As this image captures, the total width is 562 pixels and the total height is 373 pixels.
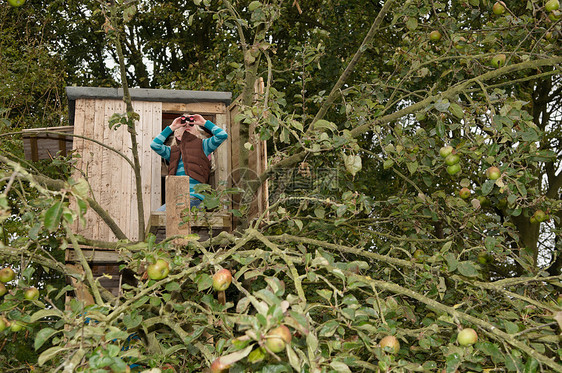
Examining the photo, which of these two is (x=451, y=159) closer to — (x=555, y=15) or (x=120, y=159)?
(x=555, y=15)

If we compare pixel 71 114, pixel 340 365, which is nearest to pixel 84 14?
pixel 71 114

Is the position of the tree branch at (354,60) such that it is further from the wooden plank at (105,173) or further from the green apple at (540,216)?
the wooden plank at (105,173)

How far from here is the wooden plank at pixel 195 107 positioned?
21.7 feet

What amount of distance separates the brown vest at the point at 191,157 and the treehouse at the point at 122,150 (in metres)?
0.27

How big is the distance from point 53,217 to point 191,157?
3.86 metres

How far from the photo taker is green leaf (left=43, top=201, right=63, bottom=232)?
1.86 m

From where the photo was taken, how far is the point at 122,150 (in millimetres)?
6230

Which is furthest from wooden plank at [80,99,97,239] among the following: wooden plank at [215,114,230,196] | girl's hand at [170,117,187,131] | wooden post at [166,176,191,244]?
wooden post at [166,176,191,244]

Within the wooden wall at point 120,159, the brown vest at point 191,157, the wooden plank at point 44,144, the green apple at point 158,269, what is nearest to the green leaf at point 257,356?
the green apple at point 158,269

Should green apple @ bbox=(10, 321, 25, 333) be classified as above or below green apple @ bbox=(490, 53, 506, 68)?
below

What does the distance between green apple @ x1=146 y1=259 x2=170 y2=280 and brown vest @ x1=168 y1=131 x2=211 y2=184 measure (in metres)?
2.96

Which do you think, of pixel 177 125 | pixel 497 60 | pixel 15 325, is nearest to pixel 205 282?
pixel 15 325

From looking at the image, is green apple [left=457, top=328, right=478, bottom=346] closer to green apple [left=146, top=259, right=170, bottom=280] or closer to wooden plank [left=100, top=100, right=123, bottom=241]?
green apple [left=146, top=259, right=170, bottom=280]

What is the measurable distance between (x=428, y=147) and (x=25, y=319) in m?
2.99
